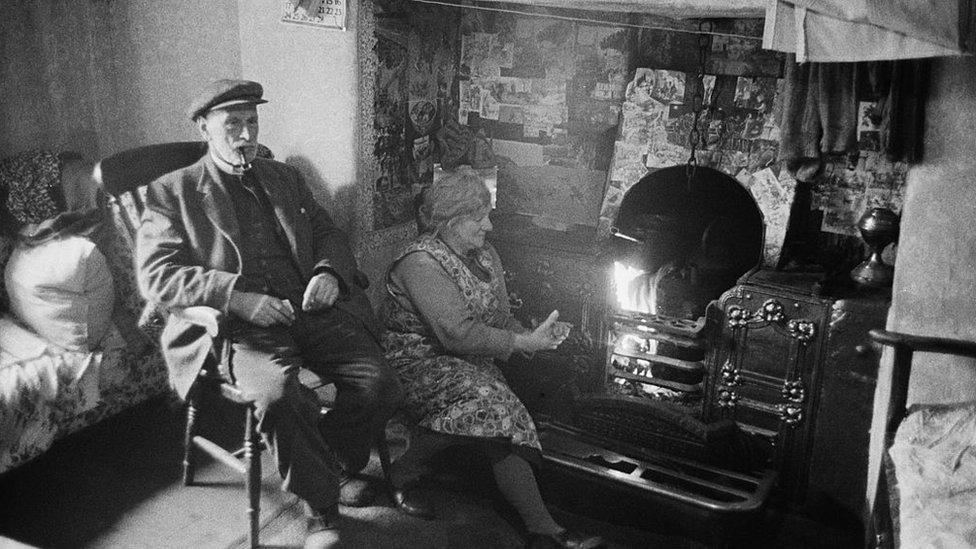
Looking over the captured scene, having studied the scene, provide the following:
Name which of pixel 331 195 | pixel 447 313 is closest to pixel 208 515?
pixel 447 313

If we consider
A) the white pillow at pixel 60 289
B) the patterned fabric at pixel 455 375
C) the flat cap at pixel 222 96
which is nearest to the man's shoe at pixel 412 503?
the patterned fabric at pixel 455 375

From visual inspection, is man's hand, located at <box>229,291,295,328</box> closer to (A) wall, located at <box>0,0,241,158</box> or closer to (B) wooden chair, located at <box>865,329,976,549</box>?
(A) wall, located at <box>0,0,241,158</box>

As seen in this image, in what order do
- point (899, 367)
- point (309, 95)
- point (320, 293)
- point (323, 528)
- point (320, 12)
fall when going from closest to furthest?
point (899, 367), point (323, 528), point (320, 293), point (320, 12), point (309, 95)

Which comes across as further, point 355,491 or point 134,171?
point 355,491

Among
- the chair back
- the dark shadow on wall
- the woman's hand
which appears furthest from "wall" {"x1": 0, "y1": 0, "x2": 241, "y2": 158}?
the woman's hand

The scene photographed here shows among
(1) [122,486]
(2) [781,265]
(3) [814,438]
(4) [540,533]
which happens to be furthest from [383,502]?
(2) [781,265]

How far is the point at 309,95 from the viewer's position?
433 cm

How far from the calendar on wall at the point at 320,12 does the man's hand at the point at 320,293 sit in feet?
4.37

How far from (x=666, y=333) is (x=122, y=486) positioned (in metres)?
2.69

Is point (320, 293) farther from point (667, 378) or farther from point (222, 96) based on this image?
point (667, 378)

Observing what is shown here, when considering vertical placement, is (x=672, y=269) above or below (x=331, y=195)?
below

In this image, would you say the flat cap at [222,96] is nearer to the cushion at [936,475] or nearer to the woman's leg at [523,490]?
the woman's leg at [523,490]

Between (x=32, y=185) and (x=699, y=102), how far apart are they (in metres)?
3.38

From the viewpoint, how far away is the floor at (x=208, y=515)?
139 inches
